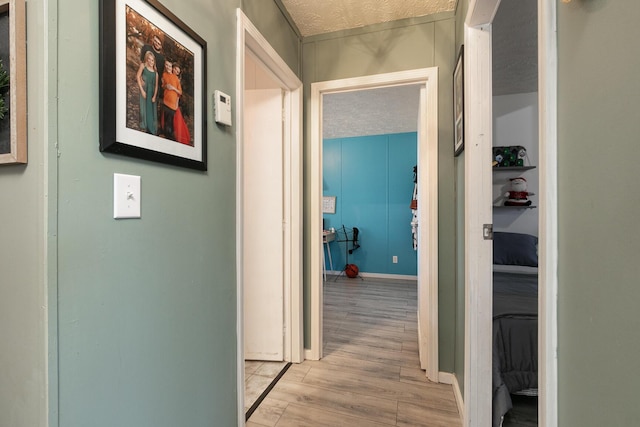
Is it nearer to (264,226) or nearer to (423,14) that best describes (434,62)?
(423,14)

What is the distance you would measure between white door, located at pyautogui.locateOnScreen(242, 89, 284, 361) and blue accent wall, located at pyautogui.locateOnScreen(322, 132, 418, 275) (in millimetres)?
2692

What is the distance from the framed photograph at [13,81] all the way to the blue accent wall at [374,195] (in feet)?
14.0

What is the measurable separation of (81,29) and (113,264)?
2.16ft

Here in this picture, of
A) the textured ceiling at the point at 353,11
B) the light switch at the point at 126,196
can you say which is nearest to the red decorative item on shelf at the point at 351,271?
the textured ceiling at the point at 353,11

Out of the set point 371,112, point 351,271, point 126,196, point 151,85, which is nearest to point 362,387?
point 126,196

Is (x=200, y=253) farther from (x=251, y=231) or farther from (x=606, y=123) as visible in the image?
(x=606, y=123)

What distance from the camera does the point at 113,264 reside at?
34.2 inches

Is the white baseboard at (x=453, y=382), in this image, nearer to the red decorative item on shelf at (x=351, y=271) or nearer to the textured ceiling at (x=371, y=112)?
the textured ceiling at (x=371, y=112)

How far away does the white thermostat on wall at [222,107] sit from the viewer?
4.23ft

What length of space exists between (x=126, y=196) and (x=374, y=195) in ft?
14.9

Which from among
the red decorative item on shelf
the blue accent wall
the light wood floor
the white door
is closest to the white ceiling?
the white door

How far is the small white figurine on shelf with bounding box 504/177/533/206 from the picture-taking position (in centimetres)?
312

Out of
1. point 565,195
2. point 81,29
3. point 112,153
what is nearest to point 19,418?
point 112,153

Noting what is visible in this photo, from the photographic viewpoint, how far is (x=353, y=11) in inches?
78.0
